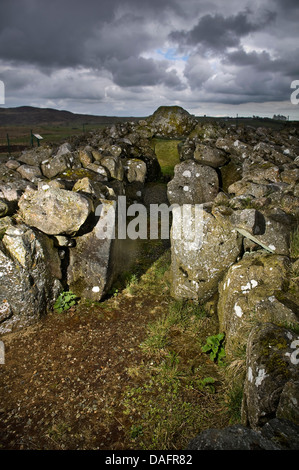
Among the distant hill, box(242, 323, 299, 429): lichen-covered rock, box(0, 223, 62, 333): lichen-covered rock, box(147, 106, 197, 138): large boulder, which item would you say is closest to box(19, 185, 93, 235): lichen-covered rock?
box(0, 223, 62, 333): lichen-covered rock

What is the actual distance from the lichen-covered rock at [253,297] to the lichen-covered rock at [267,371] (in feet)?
2.56

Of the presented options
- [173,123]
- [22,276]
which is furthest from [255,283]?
[173,123]

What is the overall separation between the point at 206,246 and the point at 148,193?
6480 mm

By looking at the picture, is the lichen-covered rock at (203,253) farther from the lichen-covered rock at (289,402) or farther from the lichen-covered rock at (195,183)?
the lichen-covered rock at (195,183)

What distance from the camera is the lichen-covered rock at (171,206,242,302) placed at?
5895mm

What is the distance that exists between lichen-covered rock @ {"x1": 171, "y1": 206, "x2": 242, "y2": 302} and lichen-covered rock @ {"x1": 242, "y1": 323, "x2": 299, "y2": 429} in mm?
Answer: 2488

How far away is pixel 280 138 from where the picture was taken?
11570 millimetres

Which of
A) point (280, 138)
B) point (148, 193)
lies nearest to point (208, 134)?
point (280, 138)

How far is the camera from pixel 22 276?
5.62m

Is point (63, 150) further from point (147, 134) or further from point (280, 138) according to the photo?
point (280, 138)

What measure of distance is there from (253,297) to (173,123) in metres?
11.9

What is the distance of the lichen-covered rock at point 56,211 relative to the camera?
19.9 ft

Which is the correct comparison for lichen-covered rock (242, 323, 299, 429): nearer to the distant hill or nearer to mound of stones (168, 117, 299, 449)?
mound of stones (168, 117, 299, 449)

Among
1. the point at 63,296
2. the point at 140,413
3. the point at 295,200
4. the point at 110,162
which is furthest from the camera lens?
the point at 110,162
